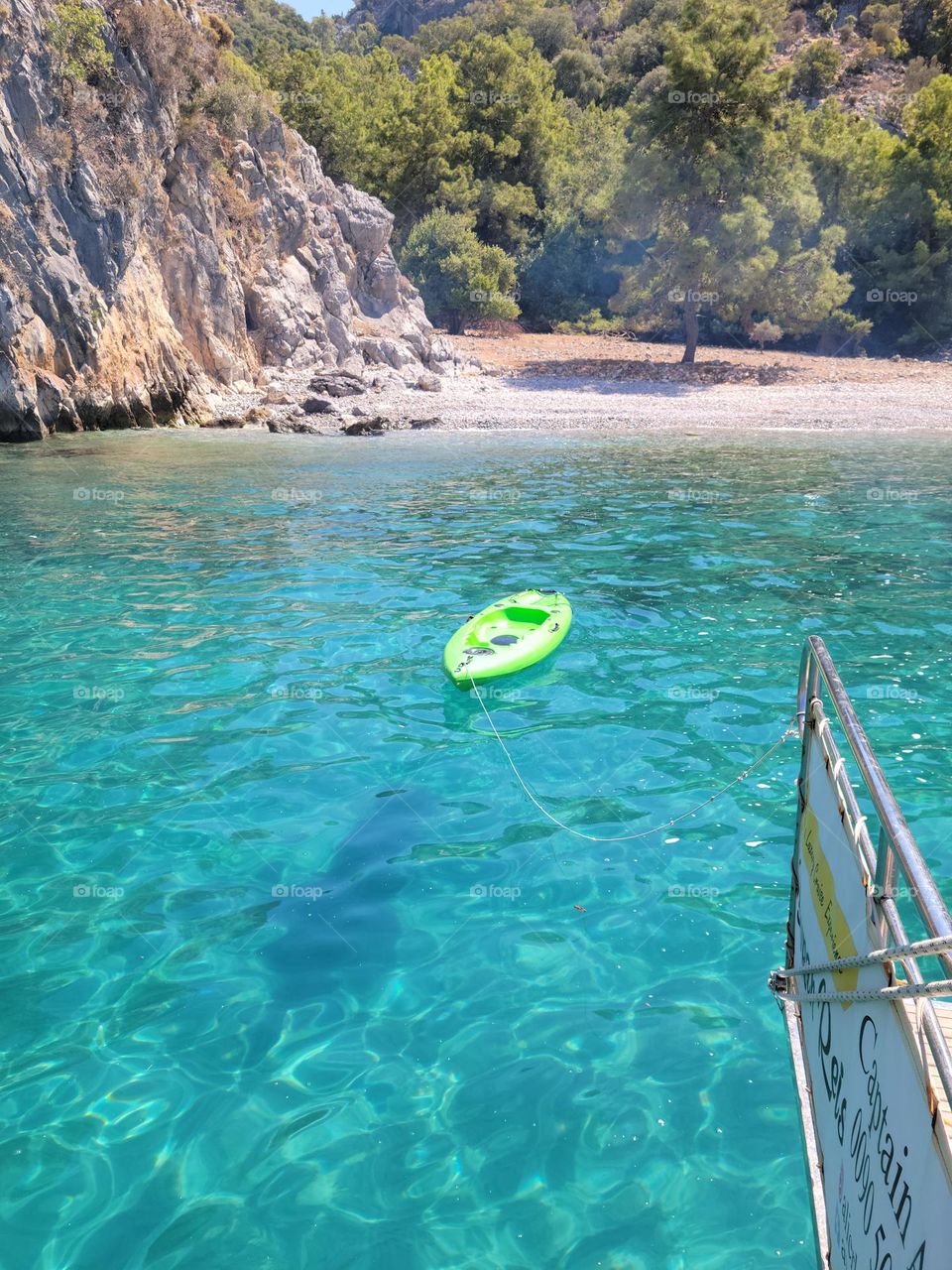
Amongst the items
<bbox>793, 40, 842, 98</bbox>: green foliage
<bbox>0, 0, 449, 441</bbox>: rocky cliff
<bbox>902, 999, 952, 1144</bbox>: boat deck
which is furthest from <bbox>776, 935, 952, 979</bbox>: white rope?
<bbox>793, 40, 842, 98</bbox>: green foliage

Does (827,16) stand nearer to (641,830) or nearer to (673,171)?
(673,171)

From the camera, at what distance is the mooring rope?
1.91 metres

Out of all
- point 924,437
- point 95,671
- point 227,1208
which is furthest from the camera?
point 924,437

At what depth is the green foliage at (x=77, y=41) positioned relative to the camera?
23.0 meters

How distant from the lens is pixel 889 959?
2.29 m

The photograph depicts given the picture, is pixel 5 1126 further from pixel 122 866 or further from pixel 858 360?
pixel 858 360

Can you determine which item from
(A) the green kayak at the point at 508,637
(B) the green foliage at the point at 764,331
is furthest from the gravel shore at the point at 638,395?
(A) the green kayak at the point at 508,637

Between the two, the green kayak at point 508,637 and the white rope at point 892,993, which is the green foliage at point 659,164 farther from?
the white rope at point 892,993

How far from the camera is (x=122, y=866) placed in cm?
579

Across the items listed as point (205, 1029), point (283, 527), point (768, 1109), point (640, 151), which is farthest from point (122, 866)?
point (640, 151)

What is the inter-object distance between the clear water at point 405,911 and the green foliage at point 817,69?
174 ft

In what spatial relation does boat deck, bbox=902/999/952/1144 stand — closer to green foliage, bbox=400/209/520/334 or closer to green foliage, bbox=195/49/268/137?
green foliage, bbox=195/49/268/137

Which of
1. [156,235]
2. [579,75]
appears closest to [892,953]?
[156,235]

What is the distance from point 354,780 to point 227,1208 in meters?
3.48
